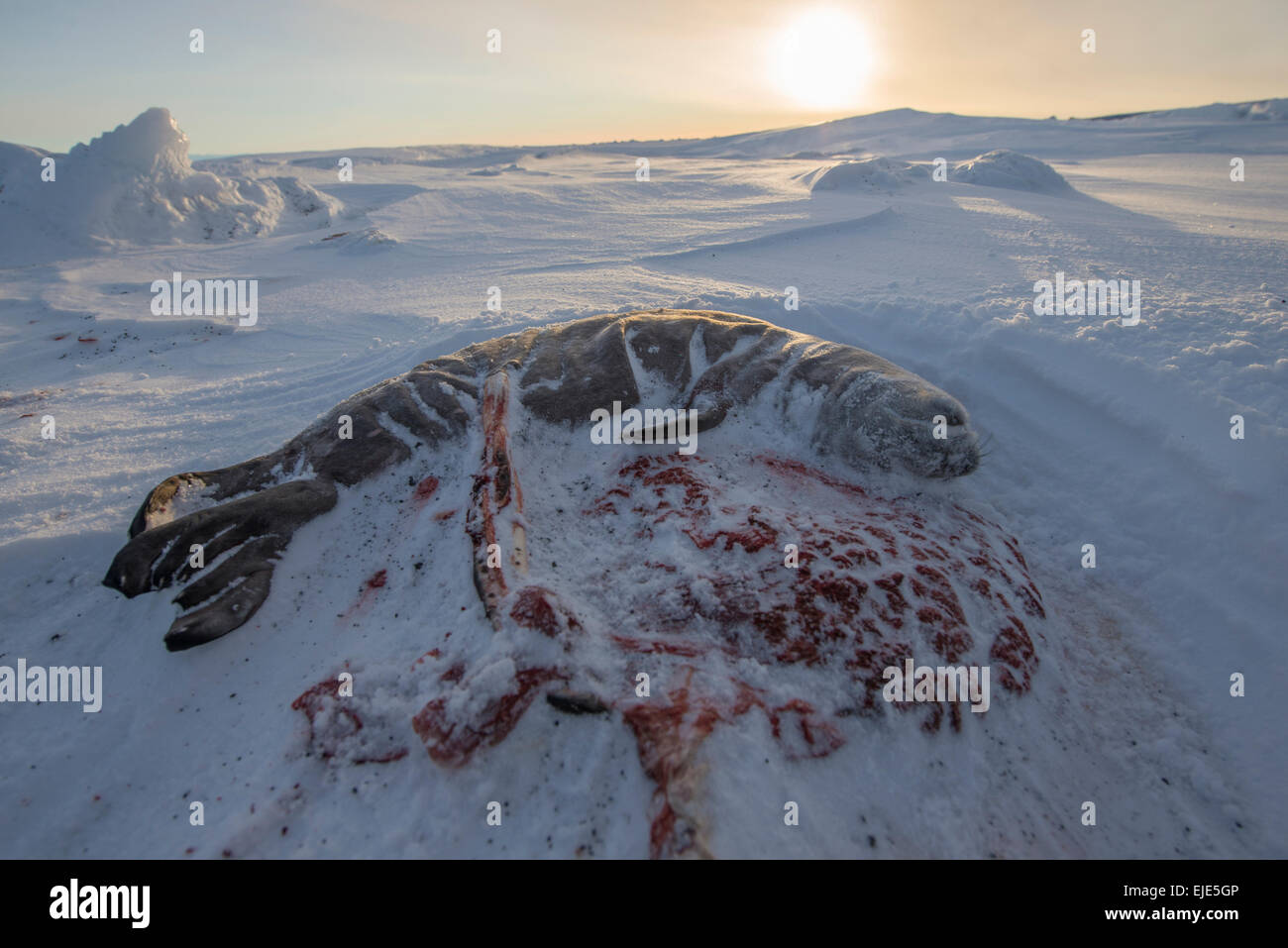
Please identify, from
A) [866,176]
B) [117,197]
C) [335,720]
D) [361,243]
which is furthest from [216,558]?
[866,176]

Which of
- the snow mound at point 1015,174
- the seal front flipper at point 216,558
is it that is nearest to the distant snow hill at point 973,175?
the snow mound at point 1015,174

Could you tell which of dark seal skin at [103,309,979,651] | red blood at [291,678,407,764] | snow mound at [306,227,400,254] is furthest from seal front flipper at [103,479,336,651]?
snow mound at [306,227,400,254]

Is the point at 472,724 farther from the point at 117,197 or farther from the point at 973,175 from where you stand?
the point at 973,175

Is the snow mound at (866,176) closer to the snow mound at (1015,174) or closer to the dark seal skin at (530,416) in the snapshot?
the snow mound at (1015,174)

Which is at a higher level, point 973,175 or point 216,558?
point 973,175

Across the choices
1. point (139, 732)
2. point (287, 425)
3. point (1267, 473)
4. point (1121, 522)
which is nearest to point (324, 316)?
point (287, 425)

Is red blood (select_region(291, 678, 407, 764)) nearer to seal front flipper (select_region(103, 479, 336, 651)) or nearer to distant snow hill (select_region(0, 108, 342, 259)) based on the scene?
seal front flipper (select_region(103, 479, 336, 651))

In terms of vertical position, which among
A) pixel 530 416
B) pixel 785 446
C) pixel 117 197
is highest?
pixel 117 197
